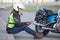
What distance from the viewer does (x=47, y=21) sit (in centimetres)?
1039

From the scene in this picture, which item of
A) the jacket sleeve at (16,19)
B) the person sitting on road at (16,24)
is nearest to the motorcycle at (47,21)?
the person sitting on road at (16,24)

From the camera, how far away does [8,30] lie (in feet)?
33.1

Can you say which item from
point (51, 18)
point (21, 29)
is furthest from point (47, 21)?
point (21, 29)

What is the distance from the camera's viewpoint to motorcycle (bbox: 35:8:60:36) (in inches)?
395

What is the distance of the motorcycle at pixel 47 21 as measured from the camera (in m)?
10.0

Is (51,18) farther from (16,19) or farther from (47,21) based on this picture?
(16,19)

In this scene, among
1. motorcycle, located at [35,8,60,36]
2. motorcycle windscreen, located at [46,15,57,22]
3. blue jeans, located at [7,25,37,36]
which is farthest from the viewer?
motorcycle windscreen, located at [46,15,57,22]

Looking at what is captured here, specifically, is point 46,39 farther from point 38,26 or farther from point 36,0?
point 36,0

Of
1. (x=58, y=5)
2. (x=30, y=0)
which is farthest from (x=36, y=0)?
(x=58, y=5)

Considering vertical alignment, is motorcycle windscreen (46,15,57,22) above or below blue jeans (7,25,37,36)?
→ above

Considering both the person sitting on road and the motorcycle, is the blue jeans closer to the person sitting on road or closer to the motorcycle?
the person sitting on road

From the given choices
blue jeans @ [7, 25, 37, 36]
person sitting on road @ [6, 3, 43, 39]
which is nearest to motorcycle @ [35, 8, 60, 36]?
person sitting on road @ [6, 3, 43, 39]

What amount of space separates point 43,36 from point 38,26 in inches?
19.7

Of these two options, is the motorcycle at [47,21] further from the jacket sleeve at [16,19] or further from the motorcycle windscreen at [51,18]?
the jacket sleeve at [16,19]
